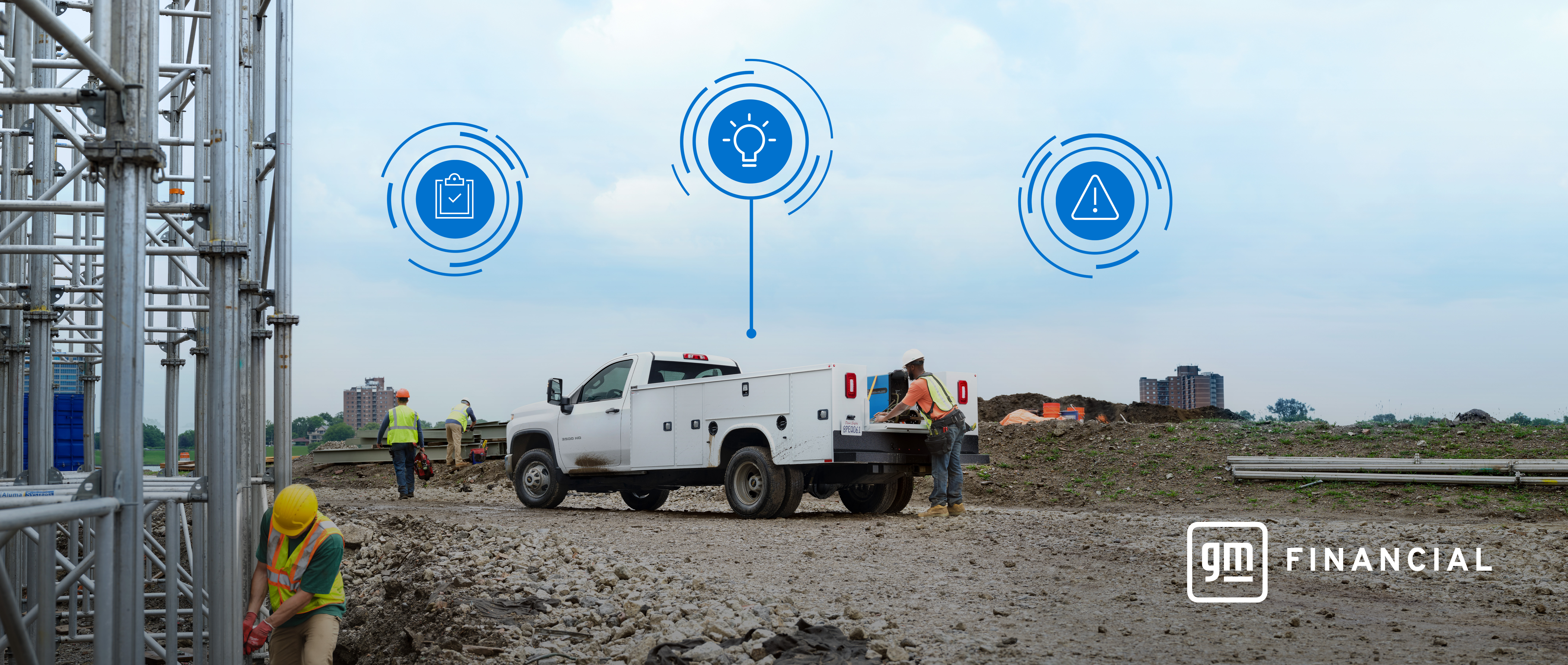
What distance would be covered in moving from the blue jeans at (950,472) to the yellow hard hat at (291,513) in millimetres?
7958

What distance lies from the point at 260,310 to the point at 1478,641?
9439 millimetres

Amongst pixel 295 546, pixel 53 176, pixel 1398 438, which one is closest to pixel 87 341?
pixel 53 176

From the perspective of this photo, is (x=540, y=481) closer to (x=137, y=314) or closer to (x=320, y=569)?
(x=320, y=569)

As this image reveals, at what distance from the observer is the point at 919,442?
12.9 metres

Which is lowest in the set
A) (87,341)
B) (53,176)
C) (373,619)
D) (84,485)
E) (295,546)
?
(373,619)

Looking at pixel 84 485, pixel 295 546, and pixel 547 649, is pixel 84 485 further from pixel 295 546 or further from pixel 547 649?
pixel 547 649

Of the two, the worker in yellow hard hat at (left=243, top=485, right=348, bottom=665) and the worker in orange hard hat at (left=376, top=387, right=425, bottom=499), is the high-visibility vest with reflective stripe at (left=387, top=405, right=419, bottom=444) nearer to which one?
the worker in orange hard hat at (left=376, top=387, right=425, bottom=499)

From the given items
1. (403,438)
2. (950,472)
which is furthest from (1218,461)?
(403,438)

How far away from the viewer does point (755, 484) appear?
13.0 meters

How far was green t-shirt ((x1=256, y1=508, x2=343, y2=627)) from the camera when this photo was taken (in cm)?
590

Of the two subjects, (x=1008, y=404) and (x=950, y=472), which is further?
(x=1008, y=404)

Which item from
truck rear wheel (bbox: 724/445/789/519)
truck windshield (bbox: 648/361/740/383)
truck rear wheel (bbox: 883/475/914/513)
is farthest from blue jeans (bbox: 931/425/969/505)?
truck windshield (bbox: 648/361/740/383)

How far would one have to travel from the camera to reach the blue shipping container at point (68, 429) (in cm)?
1547

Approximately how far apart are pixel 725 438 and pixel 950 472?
8.77 feet
